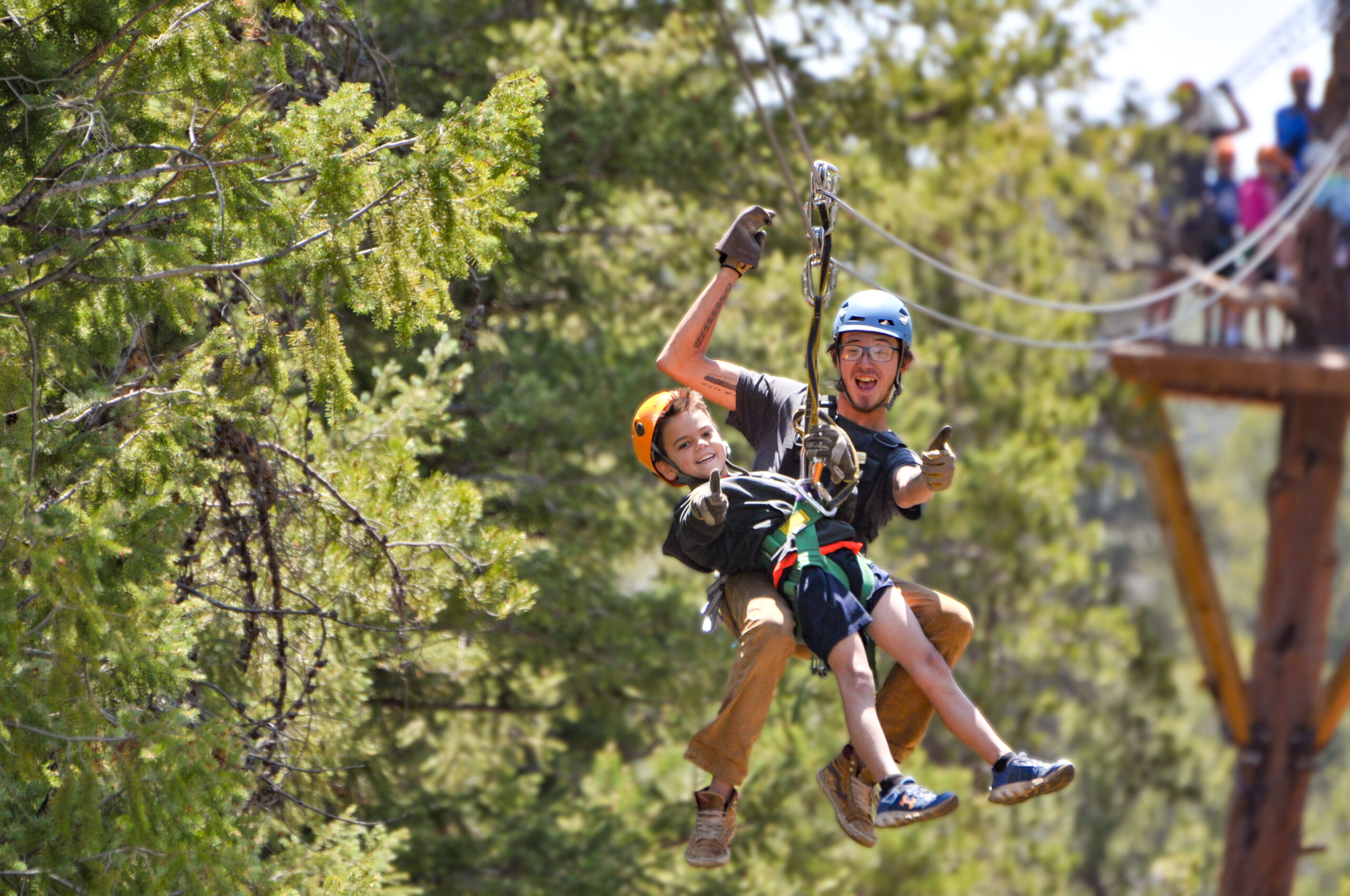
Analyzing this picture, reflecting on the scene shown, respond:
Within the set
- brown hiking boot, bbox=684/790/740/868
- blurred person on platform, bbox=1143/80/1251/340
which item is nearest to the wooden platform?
blurred person on platform, bbox=1143/80/1251/340

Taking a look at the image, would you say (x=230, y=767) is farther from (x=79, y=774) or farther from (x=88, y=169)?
(x=88, y=169)

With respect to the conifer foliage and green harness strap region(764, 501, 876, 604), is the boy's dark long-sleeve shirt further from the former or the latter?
the conifer foliage

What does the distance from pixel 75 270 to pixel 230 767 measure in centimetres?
155

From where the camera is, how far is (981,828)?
14.9 metres

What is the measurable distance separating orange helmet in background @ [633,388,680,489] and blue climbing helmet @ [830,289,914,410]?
0.56 m

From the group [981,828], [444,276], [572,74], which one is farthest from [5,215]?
[981,828]

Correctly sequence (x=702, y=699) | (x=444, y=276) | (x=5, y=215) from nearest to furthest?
(x=5, y=215) → (x=444, y=276) → (x=702, y=699)

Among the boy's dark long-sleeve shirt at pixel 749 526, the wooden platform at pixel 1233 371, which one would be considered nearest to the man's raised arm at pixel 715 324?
the boy's dark long-sleeve shirt at pixel 749 526

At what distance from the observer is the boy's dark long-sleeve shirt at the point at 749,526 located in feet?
14.2

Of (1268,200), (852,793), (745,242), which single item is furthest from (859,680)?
(1268,200)

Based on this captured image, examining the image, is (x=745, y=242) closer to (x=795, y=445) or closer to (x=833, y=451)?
(x=795, y=445)

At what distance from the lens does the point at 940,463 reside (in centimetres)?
393

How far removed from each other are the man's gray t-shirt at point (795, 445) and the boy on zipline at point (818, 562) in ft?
0.36

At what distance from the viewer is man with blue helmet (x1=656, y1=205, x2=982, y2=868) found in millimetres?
4258
